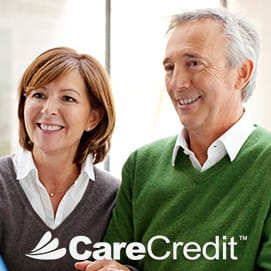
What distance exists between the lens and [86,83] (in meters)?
0.90

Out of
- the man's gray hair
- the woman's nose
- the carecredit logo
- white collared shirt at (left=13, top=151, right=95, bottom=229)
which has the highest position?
the man's gray hair

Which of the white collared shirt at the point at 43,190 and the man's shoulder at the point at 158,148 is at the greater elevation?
the man's shoulder at the point at 158,148

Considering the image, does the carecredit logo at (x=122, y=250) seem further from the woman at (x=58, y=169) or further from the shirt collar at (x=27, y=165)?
the shirt collar at (x=27, y=165)

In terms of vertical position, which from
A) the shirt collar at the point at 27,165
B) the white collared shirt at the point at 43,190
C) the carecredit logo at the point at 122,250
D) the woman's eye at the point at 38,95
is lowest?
the carecredit logo at the point at 122,250

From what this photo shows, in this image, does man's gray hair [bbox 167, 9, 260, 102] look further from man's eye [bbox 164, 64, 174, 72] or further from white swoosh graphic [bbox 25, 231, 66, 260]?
white swoosh graphic [bbox 25, 231, 66, 260]

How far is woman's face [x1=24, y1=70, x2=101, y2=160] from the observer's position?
0.88 m

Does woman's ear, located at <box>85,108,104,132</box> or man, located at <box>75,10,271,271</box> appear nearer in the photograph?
man, located at <box>75,10,271,271</box>

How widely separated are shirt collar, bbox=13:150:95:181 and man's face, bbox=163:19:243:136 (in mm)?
186

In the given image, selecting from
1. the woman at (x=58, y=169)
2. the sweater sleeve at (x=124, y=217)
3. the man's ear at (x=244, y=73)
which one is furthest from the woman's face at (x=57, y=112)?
the man's ear at (x=244, y=73)

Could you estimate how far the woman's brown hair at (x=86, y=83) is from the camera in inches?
34.9

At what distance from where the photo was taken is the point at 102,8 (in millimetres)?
969

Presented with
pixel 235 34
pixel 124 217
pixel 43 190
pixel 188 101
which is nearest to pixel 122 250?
pixel 124 217

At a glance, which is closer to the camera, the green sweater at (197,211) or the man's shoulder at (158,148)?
the green sweater at (197,211)

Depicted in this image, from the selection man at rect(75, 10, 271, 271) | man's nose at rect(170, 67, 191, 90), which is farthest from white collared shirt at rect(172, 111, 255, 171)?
man's nose at rect(170, 67, 191, 90)
